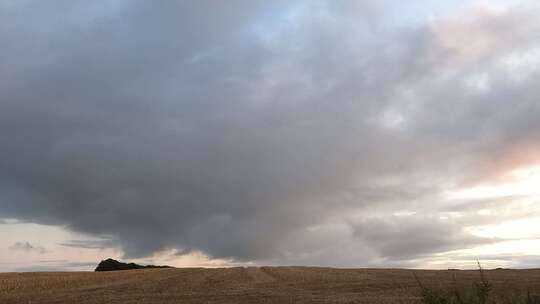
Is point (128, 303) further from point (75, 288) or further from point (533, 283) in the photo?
point (533, 283)

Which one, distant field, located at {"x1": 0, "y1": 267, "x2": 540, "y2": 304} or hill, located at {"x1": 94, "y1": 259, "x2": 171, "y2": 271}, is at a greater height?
hill, located at {"x1": 94, "y1": 259, "x2": 171, "y2": 271}

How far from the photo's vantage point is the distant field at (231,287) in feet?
113

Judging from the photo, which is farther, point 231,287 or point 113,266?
point 113,266

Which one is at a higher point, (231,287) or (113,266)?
(113,266)

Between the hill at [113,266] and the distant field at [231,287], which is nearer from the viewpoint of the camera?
the distant field at [231,287]

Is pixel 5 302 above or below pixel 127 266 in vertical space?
below

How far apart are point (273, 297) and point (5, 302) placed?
18.3m

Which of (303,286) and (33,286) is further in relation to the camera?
(33,286)

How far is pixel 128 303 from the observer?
110ft

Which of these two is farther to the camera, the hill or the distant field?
the hill

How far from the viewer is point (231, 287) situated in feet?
137

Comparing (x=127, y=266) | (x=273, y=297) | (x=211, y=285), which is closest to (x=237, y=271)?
(x=211, y=285)

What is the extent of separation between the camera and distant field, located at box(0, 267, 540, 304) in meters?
34.6

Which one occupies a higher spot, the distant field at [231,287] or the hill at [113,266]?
the hill at [113,266]
